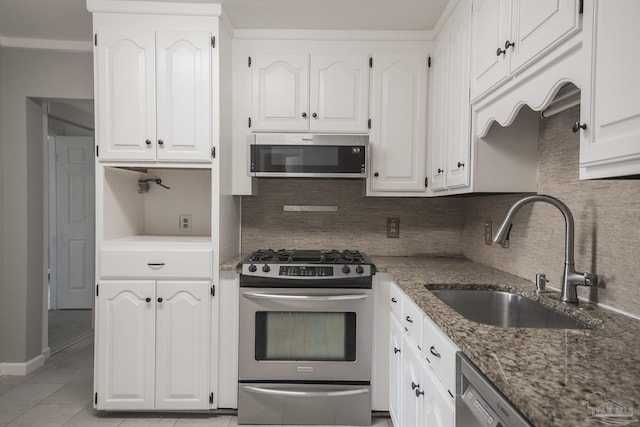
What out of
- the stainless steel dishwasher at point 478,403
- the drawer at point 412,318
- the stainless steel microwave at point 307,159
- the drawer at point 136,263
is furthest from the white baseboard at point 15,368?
the stainless steel dishwasher at point 478,403

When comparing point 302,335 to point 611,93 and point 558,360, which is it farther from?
point 611,93

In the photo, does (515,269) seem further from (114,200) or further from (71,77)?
(71,77)

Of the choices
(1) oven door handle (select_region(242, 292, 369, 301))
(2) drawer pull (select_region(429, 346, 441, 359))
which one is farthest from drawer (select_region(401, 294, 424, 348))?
(1) oven door handle (select_region(242, 292, 369, 301))

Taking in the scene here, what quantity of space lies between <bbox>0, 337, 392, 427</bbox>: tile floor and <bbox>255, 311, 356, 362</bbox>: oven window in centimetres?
47

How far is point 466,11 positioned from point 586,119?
1.15 meters

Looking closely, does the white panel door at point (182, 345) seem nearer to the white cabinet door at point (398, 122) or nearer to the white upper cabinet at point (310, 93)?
the white upper cabinet at point (310, 93)

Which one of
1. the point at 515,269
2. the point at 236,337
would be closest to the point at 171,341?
the point at 236,337

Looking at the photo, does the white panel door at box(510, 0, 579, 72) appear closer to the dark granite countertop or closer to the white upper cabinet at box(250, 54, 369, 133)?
the dark granite countertop

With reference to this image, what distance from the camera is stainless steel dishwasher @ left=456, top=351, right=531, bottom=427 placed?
0.78 m

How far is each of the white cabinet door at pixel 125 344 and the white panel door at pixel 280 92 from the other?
124 centimetres

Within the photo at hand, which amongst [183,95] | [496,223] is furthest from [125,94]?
[496,223]

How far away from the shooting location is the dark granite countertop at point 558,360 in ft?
2.25

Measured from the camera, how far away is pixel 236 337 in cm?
223

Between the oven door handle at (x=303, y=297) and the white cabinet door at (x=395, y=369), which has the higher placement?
the oven door handle at (x=303, y=297)
